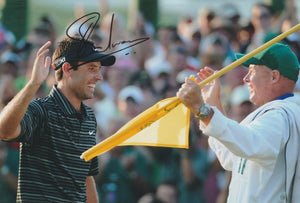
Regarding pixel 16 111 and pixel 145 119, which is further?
pixel 145 119

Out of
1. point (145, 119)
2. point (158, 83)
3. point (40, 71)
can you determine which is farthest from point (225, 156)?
point (158, 83)

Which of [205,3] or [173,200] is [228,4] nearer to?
[205,3]

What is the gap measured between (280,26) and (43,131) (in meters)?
5.20

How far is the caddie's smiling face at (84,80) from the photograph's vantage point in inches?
185

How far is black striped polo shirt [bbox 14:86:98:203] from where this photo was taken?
441 centimetres

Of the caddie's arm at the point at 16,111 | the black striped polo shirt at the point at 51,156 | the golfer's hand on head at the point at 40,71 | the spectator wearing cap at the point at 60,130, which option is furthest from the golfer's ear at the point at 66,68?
the caddie's arm at the point at 16,111

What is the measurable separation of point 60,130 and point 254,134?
122cm

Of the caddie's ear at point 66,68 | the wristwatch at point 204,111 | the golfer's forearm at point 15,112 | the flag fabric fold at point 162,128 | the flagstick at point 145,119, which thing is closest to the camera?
the golfer's forearm at point 15,112

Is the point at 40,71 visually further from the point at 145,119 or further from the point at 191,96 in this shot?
the point at 191,96

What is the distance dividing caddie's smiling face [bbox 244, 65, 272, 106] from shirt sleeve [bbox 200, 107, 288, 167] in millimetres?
283

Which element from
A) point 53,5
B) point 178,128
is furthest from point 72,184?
point 53,5

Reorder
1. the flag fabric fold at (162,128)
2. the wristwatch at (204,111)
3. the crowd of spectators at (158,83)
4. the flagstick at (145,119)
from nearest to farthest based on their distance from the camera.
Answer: the wristwatch at (204,111)
the flagstick at (145,119)
the flag fabric fold at (162,128)
the crowd of spectators at (158,83)

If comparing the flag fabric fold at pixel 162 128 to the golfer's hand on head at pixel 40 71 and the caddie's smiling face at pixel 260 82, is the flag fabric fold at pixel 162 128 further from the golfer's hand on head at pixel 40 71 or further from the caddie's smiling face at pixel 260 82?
the golfer's hand on head at pixel 40 71

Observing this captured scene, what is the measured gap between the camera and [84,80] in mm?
4703
